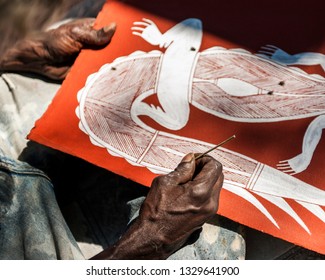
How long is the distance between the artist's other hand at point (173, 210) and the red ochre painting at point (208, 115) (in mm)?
109

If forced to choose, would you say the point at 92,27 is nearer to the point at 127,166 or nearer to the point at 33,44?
the point at 33,44

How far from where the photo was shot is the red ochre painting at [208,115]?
Result: 1.30 metres

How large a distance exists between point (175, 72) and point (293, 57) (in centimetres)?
34

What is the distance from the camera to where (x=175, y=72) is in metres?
1.52

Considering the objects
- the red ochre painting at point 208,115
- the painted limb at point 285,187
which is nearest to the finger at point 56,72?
the red ochre painting at point 208,115

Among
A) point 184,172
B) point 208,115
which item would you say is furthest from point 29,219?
point 208,115

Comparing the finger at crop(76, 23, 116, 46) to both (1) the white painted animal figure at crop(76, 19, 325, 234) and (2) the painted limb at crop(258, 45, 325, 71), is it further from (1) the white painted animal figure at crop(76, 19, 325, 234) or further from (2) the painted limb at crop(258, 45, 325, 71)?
(2) the painted limb at crop(258, 45, 325, 71)

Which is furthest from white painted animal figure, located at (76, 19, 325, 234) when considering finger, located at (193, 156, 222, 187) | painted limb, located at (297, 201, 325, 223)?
finger, located at (193, 156, 222, 187)

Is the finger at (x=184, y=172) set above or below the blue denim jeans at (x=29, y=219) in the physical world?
above

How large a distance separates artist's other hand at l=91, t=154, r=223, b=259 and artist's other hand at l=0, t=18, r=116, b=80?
60 cm

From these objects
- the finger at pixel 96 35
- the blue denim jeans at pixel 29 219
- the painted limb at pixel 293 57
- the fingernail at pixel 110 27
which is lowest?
the blue denim jeans at pixel 29 219

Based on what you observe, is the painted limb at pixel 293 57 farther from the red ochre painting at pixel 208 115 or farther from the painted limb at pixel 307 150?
the painted limb at pixel 307 150

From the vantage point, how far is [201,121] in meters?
1.43

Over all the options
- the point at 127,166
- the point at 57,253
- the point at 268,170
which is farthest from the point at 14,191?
the point at 268,170
